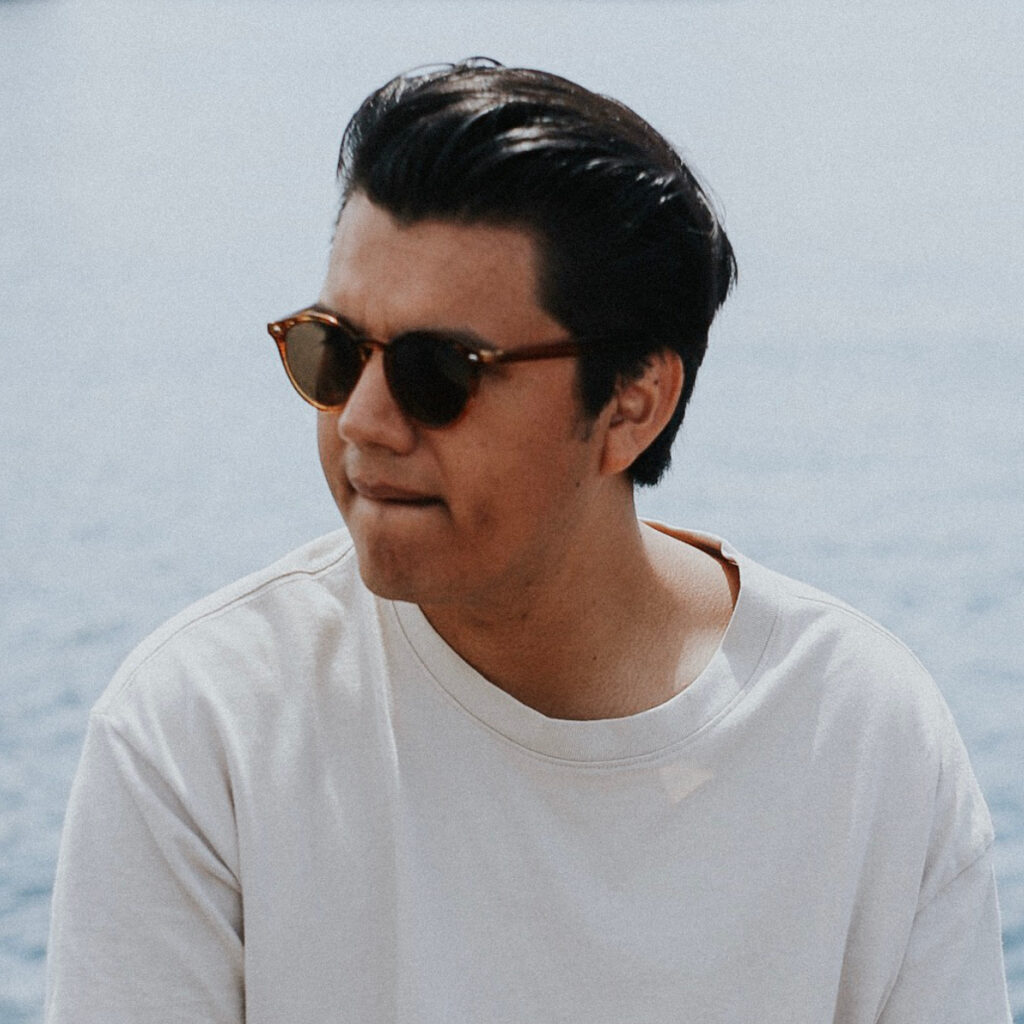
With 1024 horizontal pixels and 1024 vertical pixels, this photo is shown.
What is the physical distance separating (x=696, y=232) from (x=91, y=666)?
609 centimetres

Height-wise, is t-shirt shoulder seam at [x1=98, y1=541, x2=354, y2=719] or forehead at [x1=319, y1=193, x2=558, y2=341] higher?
forehead at [x1=319, y1=193, x2=558, y2=341]

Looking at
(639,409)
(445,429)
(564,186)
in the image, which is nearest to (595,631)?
(639,409)

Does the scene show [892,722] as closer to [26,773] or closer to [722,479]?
[26,773]

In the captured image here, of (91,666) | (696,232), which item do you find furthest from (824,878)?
(91,666)

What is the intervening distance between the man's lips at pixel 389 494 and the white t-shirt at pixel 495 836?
191 millimetres

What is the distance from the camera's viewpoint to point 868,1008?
170cm

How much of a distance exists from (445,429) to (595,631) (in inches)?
12.4

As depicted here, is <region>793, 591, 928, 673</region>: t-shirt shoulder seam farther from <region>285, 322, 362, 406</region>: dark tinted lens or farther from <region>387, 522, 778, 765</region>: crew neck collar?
<region>285, 322, 362, 406</region>: dark tinted lens

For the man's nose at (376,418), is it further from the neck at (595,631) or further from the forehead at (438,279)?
the neck at (595,631)

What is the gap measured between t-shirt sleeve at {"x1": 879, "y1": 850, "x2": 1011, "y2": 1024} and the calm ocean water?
77 cm

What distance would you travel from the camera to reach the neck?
1.67 m

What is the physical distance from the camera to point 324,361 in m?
1.51

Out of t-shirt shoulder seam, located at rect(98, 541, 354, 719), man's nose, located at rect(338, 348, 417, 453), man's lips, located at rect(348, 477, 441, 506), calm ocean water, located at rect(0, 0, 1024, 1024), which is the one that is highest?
man's nose, located at rect(338, 348, 417, 453)

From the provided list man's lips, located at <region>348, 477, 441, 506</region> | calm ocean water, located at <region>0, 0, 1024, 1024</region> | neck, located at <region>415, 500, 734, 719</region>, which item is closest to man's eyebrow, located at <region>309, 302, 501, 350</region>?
man's lips, located at <region>348, 477, 441, 506</region>
